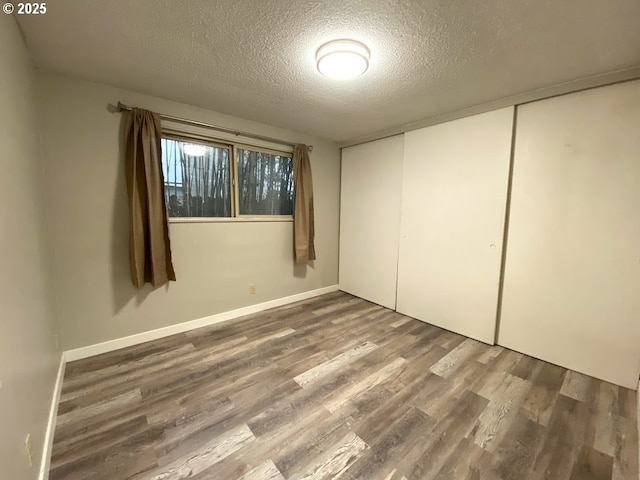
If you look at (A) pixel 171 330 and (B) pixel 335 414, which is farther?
(A) pixel 171 330

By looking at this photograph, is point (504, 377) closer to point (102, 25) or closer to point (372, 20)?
point (372, 20)

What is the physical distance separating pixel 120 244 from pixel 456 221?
339 cm

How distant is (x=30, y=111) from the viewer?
1.67 m

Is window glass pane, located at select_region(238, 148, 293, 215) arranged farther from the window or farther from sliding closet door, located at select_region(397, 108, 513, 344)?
sliding closet door, located at select_region(397, 108, 513, 344)

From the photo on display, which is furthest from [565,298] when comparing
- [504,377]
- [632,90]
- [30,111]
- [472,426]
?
[30,111]

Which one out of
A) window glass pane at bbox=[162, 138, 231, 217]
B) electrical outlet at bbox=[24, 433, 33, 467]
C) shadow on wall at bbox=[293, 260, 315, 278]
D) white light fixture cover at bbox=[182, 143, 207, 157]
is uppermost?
white light fixture cover at bbox=[182, 143, 207, 157]

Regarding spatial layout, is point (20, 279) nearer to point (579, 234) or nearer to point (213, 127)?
point (213, 127)

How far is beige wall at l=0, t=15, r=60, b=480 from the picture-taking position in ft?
3.16

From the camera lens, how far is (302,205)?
3.57 metres

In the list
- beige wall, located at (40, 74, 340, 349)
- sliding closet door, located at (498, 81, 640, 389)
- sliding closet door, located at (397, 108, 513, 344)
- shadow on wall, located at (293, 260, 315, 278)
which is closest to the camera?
sliding closet door, located at (498, 81, 640, 389)

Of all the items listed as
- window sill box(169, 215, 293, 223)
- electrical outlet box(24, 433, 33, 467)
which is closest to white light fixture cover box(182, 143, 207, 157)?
window sill box(169, 215, 293, 223)

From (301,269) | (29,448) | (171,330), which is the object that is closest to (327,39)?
(29,448)

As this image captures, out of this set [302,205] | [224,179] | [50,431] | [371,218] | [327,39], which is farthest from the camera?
[371,218]

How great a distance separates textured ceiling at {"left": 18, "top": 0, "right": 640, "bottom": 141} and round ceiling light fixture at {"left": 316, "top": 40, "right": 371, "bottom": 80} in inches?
2.1
